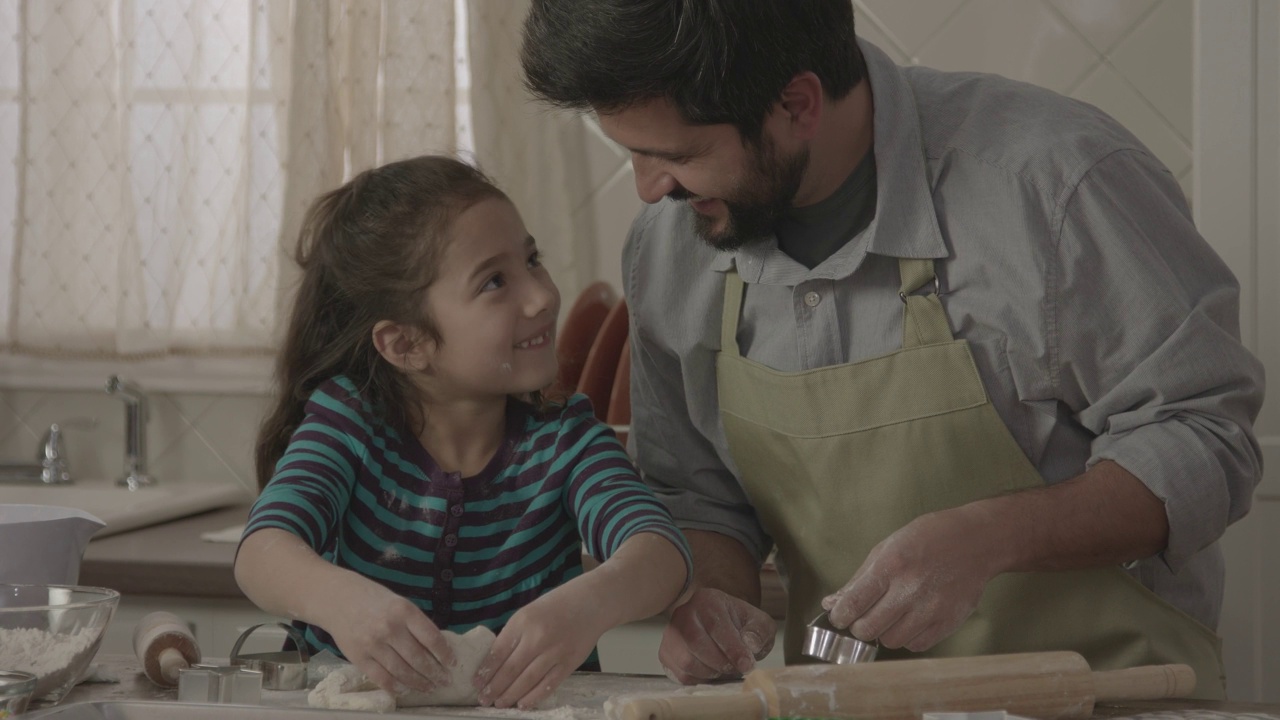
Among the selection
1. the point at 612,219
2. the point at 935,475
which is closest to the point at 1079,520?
the point at 935,475

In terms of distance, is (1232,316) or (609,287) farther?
(609,287)

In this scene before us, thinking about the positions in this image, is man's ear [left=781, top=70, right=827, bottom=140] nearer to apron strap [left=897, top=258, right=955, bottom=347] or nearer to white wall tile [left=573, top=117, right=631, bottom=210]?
apron strap [left=897, top=258, right=955, bottom=347]

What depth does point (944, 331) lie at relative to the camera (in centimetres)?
115

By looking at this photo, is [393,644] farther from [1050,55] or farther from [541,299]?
[1050,55]

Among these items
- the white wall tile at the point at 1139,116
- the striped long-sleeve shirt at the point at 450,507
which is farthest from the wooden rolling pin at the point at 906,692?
the white wall tile at the point at 1139,116

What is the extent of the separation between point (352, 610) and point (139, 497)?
1328 mm

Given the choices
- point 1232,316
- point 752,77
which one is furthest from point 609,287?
point 1232,316

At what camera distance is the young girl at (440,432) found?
1.14 meters

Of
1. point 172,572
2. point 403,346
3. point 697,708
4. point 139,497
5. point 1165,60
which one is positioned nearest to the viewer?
point 697,708

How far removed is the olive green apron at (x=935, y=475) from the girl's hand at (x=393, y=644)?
16.9 inches

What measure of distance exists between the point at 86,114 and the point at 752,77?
1.57m

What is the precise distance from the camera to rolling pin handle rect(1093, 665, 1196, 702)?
2.80 feet

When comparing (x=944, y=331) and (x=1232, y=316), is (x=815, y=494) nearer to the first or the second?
(x=944, y=331)

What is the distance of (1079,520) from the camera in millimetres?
1034
